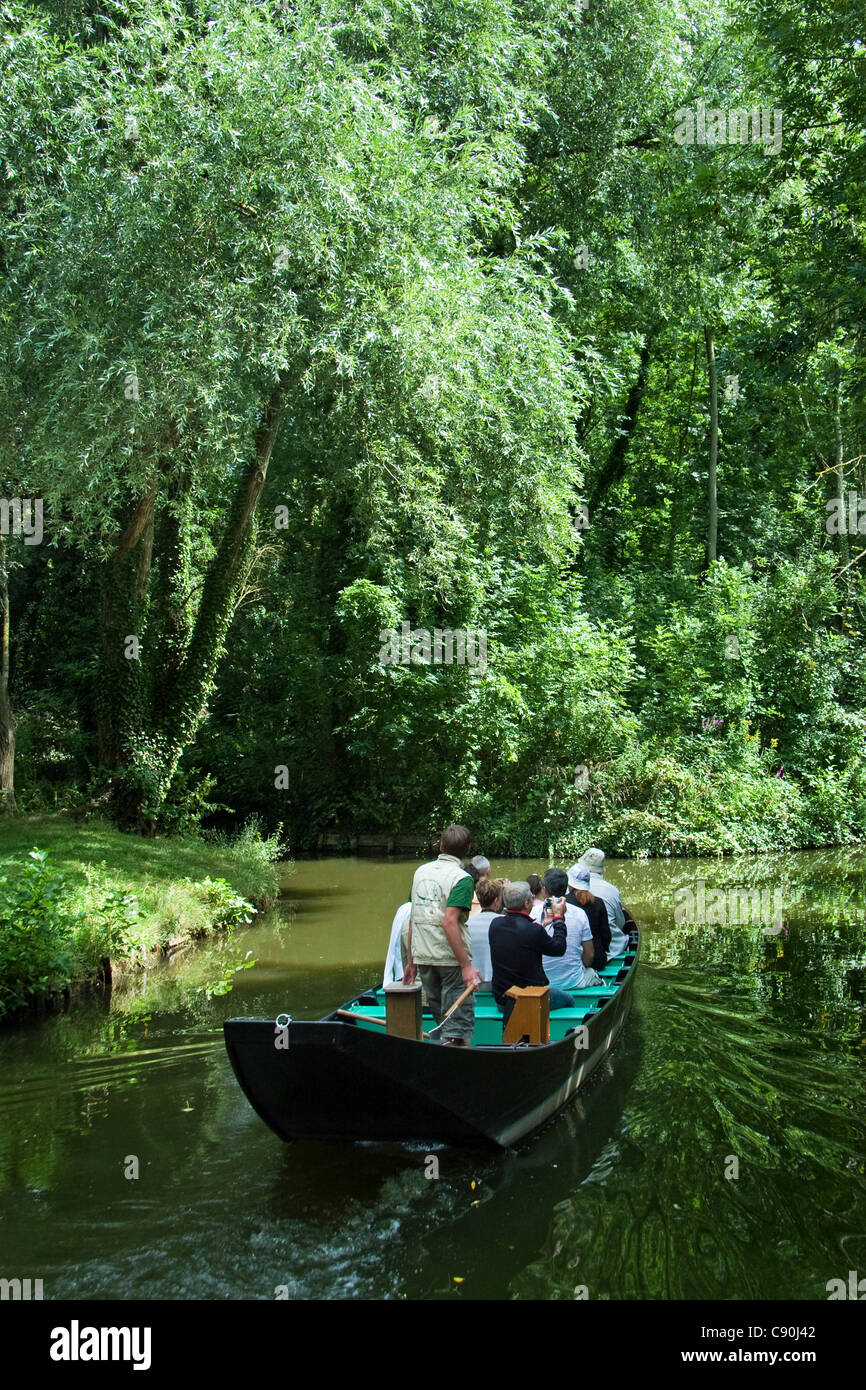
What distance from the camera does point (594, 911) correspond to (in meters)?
9.70

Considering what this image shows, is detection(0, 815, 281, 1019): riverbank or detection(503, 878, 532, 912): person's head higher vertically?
detection(503, 878, 532, 912): person's head

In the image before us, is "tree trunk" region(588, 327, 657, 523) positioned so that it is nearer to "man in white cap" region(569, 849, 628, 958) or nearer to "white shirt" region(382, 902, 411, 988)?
"man in white cap" region(569, 849, 628, 958)

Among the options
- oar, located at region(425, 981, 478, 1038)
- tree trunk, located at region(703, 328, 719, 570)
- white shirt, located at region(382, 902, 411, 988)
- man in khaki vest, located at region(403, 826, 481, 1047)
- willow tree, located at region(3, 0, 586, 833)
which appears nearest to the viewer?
man in khaki vest, located at region(403, 826, 481, 1047)

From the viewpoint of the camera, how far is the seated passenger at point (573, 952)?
29.6ft

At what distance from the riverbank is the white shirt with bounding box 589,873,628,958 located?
453cm

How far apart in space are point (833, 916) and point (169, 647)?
9865 millimetres

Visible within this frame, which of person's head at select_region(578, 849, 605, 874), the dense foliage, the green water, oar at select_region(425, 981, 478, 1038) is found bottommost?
the green water

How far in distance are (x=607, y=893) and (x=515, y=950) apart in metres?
2.97

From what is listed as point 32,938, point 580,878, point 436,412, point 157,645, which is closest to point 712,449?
point 436,412

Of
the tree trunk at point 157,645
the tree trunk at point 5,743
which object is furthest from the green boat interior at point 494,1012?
the tree trunk at point 5,743

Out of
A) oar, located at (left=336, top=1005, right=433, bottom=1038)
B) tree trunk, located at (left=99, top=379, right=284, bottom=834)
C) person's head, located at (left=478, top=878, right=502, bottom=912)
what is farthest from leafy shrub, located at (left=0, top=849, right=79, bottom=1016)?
tree trunk, located at (left=99, top=379, right=284, bottom=834)

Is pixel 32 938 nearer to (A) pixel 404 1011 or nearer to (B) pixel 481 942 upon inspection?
(B) pixel 481 942

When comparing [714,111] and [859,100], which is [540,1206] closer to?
[859,100]

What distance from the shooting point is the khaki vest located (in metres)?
7.04
